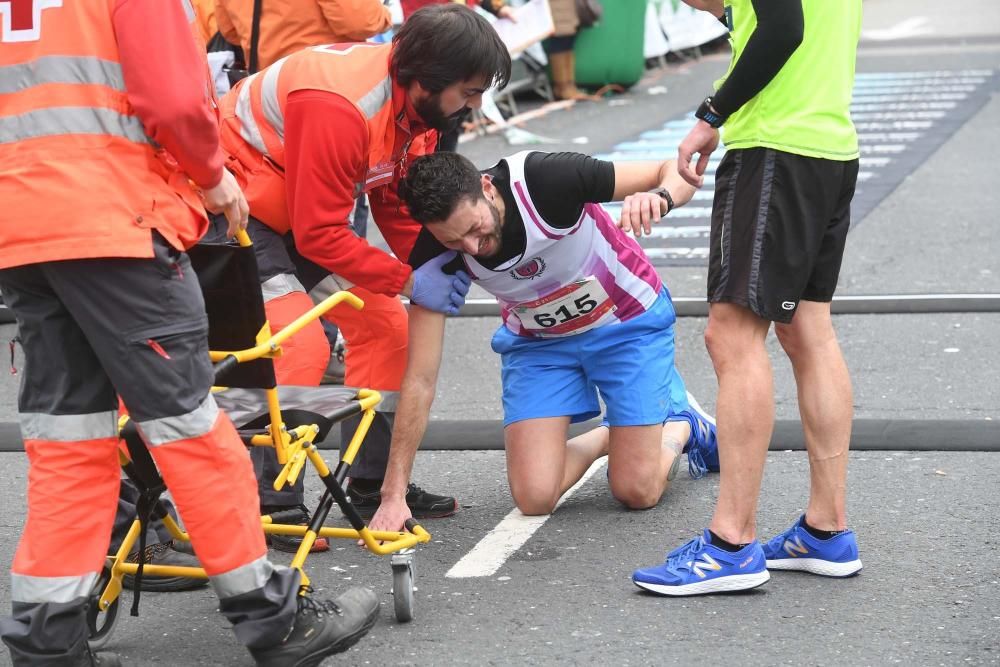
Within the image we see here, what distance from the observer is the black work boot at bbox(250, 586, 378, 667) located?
335 centimetres

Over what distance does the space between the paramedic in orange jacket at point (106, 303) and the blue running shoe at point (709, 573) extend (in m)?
1.00

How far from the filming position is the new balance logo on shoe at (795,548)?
4.05 meters

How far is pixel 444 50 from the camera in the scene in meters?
4.10

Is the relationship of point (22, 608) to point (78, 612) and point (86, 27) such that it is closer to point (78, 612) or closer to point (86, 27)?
point (78, 612)

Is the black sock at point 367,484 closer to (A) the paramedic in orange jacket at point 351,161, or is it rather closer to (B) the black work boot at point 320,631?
(A) the paramedic in orange jacket at point 351,161

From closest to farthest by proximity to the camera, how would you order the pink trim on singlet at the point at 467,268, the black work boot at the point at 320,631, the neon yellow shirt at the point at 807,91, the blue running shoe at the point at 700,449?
the black work boot at the point at 320,631 < the neon yellow shirt at the point at 807,91 < the pink trim on singlet at the point at 467,268 < the blue running shoe at the point at 700,449

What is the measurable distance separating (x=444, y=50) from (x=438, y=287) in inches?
27.1

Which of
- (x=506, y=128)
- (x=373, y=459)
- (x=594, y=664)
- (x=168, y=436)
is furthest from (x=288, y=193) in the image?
(x=506, y=128)

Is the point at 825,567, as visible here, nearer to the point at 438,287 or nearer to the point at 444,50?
the point at 438,287

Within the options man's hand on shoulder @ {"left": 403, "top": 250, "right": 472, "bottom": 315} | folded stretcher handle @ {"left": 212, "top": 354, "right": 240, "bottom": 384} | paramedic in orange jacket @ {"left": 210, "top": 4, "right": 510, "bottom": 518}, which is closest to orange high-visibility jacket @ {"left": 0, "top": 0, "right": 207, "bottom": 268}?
folded stretcher handle @ {"left": 212, "top": 354, "right": 240, "bottom": 384}

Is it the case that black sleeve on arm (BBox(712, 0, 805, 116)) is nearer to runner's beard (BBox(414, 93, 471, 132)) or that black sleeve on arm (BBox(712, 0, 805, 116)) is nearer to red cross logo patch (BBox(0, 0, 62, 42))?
→ runner's beard (BBox(414, 93, 471, 132))

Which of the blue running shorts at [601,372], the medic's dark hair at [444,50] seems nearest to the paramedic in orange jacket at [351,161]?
the medic's dark hair at [444,50]

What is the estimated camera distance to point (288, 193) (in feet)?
14.2

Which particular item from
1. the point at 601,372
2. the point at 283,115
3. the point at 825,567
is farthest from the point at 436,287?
the point at 825,567
